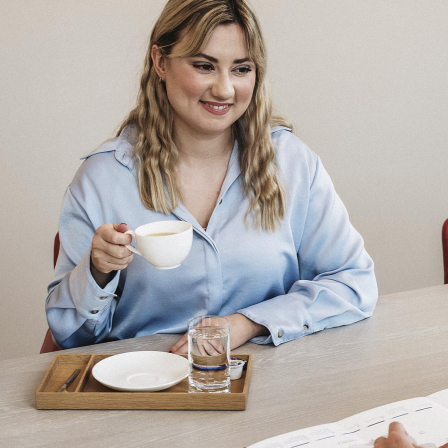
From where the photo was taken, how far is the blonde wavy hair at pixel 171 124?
5.16 feet

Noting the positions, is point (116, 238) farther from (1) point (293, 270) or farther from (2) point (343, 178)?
(2) point (343, 178)

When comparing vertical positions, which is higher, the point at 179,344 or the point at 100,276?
the point at 100,276

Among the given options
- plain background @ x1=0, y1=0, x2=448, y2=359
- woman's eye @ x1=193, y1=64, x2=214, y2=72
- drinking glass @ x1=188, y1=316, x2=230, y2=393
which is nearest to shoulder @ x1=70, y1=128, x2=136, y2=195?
woman's eye @ x1=193, y1=64, x2=214, y2=72

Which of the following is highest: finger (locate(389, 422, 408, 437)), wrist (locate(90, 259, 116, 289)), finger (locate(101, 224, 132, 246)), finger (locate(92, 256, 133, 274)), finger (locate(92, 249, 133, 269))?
finger (locate(101, 224, 132, 246))

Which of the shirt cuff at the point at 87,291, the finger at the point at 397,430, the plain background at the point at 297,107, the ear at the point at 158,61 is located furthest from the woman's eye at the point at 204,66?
the plain background at the point at 297,107

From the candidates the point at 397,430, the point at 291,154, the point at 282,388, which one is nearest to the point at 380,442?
the point at 397,430

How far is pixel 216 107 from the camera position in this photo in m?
1.64

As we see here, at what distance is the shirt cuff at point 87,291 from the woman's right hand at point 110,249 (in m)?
0.03

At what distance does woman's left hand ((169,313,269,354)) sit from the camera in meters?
1.41

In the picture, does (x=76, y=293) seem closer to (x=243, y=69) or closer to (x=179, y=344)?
(x=179, y=344)

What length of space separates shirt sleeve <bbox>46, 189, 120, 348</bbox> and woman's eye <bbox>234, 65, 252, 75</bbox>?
500mm

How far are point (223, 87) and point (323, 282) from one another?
0.52 metres

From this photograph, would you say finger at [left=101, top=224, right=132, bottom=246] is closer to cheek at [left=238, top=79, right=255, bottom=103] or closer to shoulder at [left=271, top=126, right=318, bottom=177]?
cheek at [left=238, top=79, right=255, bottom=103]

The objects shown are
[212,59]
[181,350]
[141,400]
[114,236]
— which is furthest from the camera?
[212,59]
